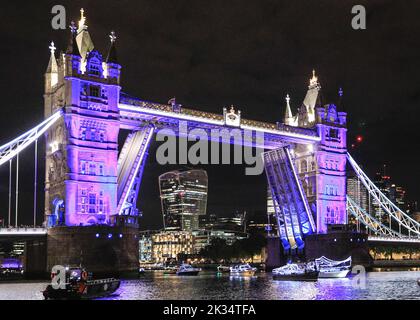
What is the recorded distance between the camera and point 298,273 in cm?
6369

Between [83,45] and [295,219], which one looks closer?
[83,45]

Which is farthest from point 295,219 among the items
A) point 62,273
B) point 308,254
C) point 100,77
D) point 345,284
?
point 62,273

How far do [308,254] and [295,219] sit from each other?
4.40 meters

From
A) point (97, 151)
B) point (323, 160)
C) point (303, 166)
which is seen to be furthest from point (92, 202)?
point (323, 160)

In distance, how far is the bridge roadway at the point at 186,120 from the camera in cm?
6619

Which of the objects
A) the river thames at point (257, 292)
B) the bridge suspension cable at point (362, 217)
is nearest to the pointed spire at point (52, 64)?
the river thames at point (257, 292)

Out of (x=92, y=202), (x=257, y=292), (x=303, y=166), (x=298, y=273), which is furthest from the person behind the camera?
(x=303, y=166)

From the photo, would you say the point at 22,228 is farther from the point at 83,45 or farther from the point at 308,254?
the point at 308,254

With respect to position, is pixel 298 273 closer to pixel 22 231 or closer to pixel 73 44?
pixel 22 231

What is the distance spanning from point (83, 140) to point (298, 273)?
23242 millimetres

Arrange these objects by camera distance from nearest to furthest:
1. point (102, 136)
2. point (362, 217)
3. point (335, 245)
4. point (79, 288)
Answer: point (79, 288) → point (102, 136) → point (335, 245) → point (362, 217)

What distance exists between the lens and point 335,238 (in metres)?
77.5

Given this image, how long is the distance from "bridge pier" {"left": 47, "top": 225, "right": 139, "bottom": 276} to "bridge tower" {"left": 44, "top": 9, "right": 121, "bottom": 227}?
65.9 inches

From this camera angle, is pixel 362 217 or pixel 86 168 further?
pixel 362 217
